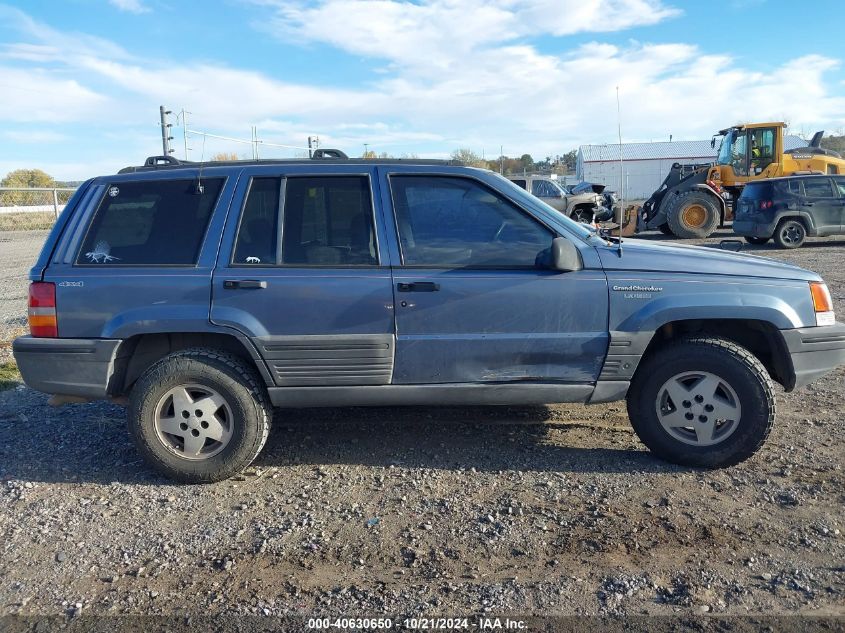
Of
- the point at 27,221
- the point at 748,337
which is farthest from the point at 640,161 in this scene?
the point at 748,337

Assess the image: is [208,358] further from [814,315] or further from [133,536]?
[814,315]

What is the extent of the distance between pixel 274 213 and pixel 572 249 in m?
1.81

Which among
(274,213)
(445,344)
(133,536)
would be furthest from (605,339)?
(133,536)

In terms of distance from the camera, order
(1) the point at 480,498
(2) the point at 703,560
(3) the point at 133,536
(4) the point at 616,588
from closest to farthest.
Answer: (4) the point at 616,588 → (2) the point at 703,560 → (3) the point at 133,536 → (1) the point at 480,498

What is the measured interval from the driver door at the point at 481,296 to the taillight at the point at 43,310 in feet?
6.76

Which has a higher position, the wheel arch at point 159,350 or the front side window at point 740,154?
the front side window at point 740,154

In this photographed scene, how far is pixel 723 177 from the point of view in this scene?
65.8 feet

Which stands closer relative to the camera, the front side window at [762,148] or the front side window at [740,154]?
the front side window at [762,148]

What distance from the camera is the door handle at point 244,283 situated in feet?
13.4

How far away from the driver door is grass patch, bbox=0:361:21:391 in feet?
13.9

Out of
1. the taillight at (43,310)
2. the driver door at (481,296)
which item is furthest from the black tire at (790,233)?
the taillight at (43,310)

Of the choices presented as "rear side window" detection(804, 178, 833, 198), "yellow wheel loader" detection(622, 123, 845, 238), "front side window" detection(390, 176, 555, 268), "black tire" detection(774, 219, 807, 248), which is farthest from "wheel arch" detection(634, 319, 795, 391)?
"yellow wheel loader" detection(622, 123, 845, 238)

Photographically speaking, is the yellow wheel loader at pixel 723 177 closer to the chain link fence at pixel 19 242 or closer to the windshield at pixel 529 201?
the chain link fence at pixel 19 242

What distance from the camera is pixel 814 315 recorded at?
13.7ft
